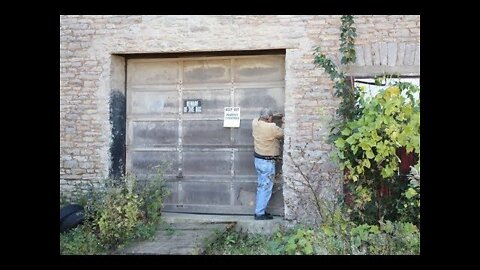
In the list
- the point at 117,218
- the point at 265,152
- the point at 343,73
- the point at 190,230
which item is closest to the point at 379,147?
the point at 343,73

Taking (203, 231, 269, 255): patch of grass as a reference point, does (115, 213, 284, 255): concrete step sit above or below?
above

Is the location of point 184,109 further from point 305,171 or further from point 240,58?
point 305,171

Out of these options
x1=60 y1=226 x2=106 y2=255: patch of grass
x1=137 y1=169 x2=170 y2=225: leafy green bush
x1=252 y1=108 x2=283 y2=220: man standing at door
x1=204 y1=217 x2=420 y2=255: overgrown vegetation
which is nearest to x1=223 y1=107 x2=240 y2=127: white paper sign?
x1=252 y1=108 x2=283 y2=220: man standing at door

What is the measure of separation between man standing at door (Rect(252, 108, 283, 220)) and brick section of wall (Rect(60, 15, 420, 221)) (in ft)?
0.60

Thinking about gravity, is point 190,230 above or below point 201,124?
below

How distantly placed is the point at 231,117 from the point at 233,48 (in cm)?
97

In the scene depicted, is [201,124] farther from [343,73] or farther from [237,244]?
[343,73]

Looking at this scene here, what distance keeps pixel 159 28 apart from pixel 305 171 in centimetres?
278

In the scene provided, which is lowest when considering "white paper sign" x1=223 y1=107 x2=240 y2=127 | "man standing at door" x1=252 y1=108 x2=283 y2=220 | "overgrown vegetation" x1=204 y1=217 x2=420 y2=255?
"overgrown vegetation" x1=204 y1=217 x2=420 y2=255

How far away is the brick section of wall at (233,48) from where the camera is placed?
695cm

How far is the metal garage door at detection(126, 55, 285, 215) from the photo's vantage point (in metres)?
7.58

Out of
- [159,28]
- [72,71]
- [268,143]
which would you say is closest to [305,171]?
[268,143]

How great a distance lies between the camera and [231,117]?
7.62m

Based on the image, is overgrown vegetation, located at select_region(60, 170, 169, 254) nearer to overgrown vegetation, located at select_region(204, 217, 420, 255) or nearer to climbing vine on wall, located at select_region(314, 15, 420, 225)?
overgrown vegetation, located at select_region(204, 217, 420, 255)
